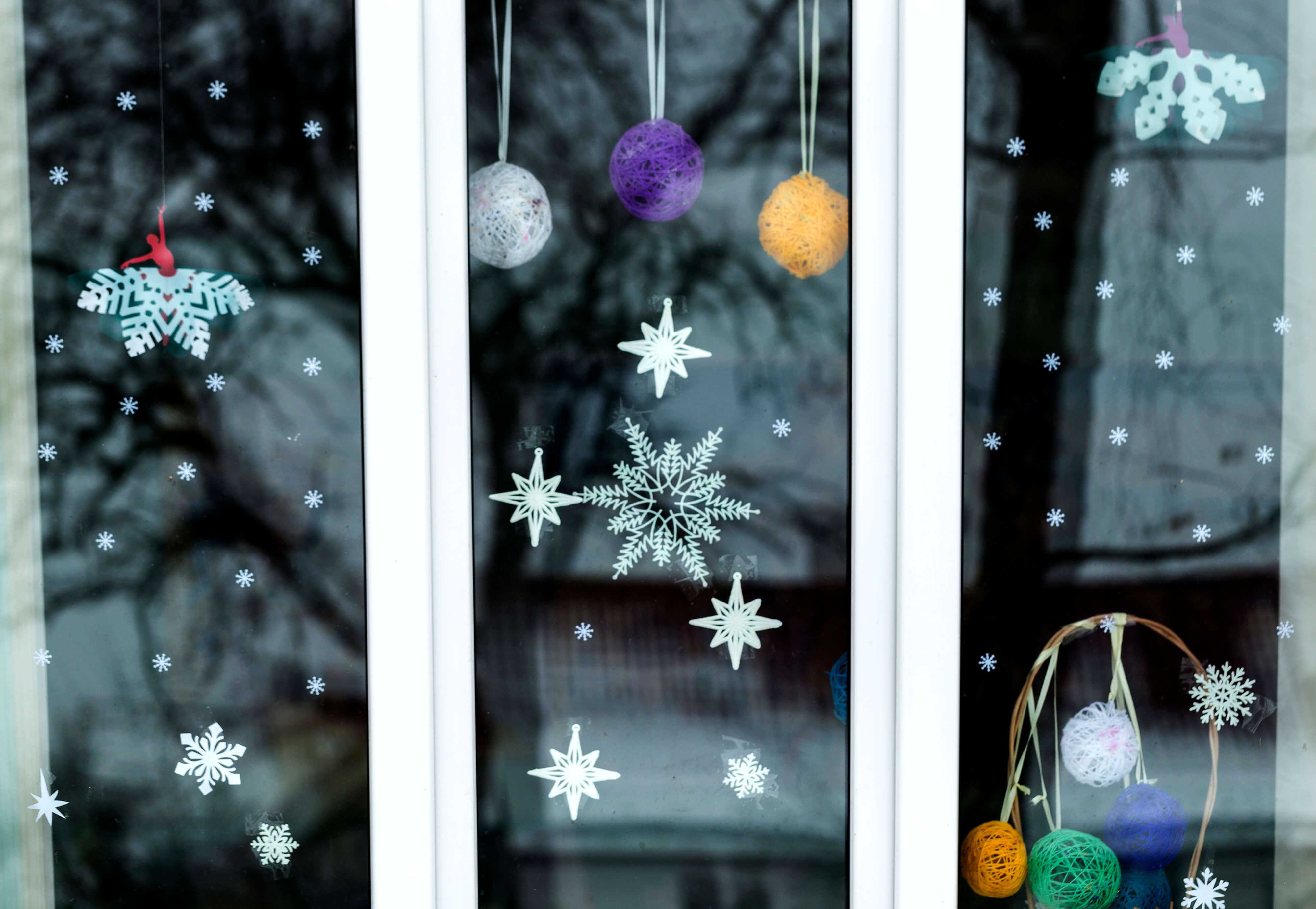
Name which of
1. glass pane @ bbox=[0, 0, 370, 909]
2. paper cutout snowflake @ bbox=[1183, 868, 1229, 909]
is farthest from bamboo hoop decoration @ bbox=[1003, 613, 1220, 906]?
glass pane @ bbox=[0, 0, 370, 909]

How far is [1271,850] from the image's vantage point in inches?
51.6

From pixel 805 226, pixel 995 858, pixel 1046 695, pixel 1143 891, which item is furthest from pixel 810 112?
pixel 1143 891

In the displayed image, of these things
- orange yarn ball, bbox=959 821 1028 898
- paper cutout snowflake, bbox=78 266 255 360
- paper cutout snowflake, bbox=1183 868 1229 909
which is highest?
paper cutout snowflake, bbox=78 266 255 360

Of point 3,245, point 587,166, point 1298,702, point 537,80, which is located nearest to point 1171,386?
point 1298,702

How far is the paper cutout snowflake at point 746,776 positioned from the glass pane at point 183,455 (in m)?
0.56

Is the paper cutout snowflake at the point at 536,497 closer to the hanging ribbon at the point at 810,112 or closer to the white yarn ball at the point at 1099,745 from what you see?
the hanging ribbon at the point at 810,112

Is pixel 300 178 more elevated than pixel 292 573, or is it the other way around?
pixel 300 178

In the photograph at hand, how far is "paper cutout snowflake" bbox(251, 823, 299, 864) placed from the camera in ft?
4.24

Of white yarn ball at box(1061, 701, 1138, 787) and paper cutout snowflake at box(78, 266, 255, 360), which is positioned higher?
paper cutout snowflake at box(78, 266, 255, 360)

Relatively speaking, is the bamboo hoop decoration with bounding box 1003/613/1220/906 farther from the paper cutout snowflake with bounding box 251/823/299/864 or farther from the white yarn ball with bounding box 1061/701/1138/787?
the paper cutout snowflake with bounding box 251/823/299/864

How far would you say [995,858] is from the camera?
129 centimetres

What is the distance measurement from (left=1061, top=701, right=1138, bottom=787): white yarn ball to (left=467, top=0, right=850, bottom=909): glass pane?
13.9 inches

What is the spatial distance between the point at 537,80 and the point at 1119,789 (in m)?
1.40

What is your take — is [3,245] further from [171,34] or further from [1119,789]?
[1119,789]
